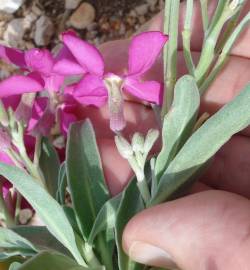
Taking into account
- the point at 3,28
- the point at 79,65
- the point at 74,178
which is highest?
the point at 79,65

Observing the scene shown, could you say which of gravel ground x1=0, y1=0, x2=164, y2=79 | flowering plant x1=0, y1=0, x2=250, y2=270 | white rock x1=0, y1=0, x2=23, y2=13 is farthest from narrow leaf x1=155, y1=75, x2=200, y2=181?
white rock x1=0, y1=0, x2=23, y2=13

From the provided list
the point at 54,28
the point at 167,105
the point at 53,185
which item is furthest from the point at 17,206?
the point at 54,28

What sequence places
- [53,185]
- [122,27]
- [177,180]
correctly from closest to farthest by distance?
[177,180], [53,185], [122,27]

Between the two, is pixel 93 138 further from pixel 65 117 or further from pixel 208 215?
pixel 208 215

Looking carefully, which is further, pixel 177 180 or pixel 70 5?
pixel 70 5

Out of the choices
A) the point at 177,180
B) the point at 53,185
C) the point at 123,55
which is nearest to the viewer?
the point at 177,180

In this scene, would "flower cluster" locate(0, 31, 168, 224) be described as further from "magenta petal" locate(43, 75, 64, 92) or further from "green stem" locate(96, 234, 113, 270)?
"green stem" locate(96, 234, 113, 270)

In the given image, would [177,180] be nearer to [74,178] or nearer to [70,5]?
[74,178]
